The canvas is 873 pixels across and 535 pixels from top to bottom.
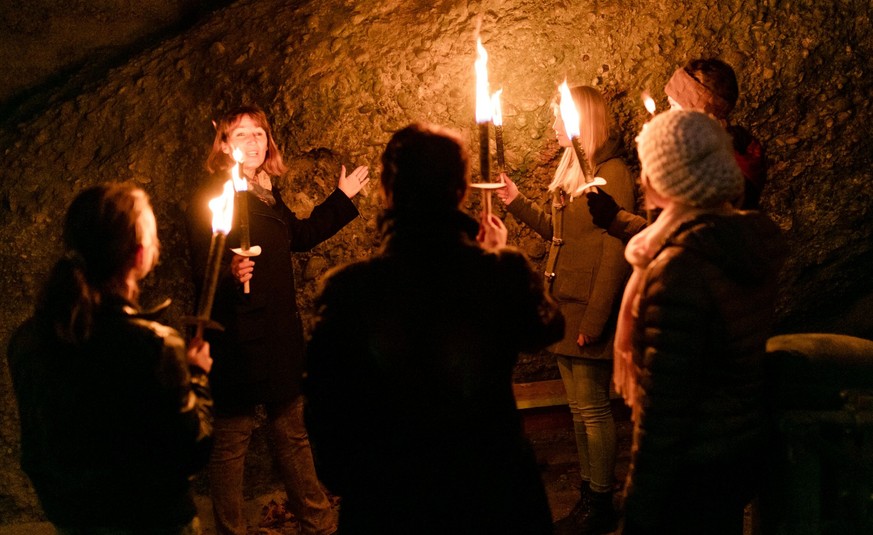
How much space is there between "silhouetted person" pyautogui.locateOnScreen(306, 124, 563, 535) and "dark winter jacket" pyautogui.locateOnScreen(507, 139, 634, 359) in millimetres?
1907

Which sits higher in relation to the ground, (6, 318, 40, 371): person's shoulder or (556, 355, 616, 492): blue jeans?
(6, 318, 40, 371): person's shoulder

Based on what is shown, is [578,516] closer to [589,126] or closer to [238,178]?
[589,126]

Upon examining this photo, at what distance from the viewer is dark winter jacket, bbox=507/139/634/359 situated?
4.23m

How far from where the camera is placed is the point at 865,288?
5.44 m

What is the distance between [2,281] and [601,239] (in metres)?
3.92

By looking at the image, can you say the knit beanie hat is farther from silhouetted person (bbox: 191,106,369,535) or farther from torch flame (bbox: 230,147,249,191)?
silhouetted person (bbox: 191,106,369,535)

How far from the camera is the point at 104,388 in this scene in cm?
239

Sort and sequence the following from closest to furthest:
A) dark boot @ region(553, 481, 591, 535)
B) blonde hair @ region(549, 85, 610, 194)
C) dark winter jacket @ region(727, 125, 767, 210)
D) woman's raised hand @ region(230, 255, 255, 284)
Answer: dark winter jacket @ region(727, 125, 767, 210), woman's raised hand @ region(230, 255, 255, 284), blonde hair @ region(549, 85, 610, 194), dark boot @ region(553, 481, 591, 535)

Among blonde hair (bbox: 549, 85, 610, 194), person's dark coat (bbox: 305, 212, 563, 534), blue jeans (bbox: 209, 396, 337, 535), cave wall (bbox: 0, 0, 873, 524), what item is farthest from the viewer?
cave wall (bbox: 0, 0, 873, 524)

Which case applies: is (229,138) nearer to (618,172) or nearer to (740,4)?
(618,172)

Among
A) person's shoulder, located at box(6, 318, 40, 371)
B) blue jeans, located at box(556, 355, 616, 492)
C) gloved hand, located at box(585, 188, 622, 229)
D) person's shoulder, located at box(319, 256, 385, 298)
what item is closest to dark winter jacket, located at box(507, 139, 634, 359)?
blue jeans, located at box(556, 355, 616, 492)

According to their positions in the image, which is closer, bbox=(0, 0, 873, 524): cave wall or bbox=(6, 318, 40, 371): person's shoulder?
bbox=(6, 318, 40, 371): person's shoulder

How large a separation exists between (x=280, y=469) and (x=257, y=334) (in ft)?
2.87

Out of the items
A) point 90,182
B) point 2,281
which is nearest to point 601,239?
point 90,182
